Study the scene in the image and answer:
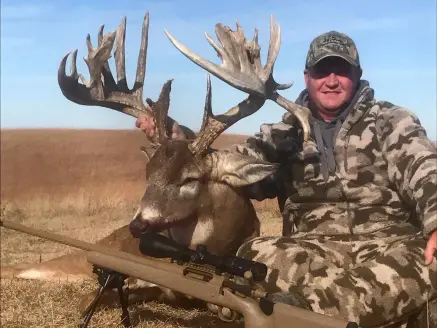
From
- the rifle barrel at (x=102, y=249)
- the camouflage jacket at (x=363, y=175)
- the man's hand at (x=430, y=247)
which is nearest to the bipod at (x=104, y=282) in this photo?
the rifle barrel at (x=102, y=249)

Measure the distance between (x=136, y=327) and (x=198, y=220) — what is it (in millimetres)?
898

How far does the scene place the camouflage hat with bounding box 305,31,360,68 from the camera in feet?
15.1

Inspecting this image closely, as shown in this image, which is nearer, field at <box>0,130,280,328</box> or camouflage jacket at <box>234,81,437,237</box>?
camouflage jacket at <box>234,81,437,237</box>

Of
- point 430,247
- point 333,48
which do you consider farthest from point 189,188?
point 430,247

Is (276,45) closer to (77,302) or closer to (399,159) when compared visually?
(399,159)

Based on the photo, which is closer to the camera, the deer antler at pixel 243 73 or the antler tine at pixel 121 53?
the deer antler at pixel 243 73

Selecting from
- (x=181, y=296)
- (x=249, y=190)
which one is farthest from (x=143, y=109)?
(x=181, y=296)

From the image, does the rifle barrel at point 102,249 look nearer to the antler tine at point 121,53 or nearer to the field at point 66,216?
the field at point 66,216

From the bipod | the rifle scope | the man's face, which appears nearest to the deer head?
the man's face

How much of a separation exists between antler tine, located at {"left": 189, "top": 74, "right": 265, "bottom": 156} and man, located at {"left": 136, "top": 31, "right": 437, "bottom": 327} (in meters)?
0.25

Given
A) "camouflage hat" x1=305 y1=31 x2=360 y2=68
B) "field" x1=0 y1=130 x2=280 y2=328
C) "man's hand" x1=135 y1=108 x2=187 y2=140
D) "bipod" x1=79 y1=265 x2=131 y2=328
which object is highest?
"camouflage hat" x1=305 y1=31 x2=360 y2=68

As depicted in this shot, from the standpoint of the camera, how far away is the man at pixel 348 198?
3703 millimetres

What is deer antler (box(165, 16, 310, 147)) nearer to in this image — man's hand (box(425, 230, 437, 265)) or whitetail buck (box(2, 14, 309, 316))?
whitetail buck (box(2, 14, 309, 316))

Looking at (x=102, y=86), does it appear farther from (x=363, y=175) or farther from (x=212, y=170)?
(x=363, y=175)
